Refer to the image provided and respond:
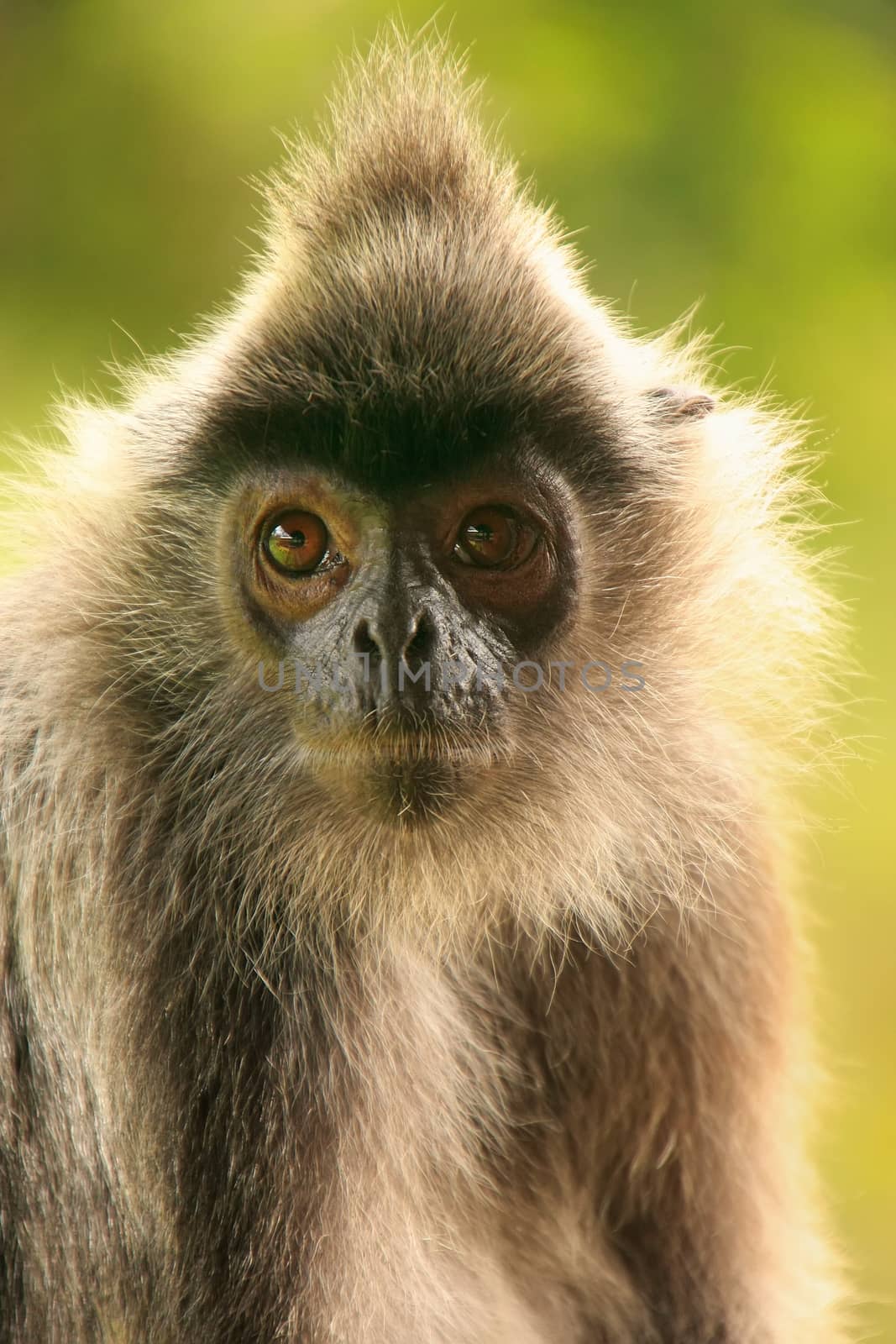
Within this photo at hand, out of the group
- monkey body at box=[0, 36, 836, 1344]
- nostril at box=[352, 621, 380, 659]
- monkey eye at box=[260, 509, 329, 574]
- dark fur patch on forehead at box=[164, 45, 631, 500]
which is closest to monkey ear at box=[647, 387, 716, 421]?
monkey body at box=[0, 36, 836, 1344]

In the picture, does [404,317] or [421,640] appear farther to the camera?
[404,317]

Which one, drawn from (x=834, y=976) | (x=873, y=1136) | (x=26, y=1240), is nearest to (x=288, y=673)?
(x=26, y=1240)

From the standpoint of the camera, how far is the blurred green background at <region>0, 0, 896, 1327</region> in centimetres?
601

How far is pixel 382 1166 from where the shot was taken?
12.1ft

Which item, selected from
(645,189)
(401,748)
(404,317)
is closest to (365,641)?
(401,748)

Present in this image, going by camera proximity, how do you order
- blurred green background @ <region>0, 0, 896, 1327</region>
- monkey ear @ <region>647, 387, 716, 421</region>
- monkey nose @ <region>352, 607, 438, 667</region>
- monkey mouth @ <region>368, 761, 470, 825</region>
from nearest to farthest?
monkey nose @ <region>352, 607, 438, 667</region> → monkey mouth @ <region>368, 761, 470, 825</region> → monkey ear @ <region>647, 387, 716, 421</region> → blurred green background @ <region>0, 0, 896, 1327</region>

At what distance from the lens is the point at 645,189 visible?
6070 millimetres

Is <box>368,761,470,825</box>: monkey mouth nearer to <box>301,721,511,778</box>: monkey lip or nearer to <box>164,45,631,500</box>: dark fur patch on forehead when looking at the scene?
<box>301,721,511,778</box>: monkey lip

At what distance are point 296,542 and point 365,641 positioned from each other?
405mm

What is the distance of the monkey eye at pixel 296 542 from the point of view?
3701 mm

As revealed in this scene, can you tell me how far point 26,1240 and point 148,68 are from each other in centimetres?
437

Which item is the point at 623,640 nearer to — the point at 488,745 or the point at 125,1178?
the point at 488,745

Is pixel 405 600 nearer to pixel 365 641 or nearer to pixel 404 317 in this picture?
pixel 365 641

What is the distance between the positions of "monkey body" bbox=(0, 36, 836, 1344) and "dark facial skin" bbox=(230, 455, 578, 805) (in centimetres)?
1
